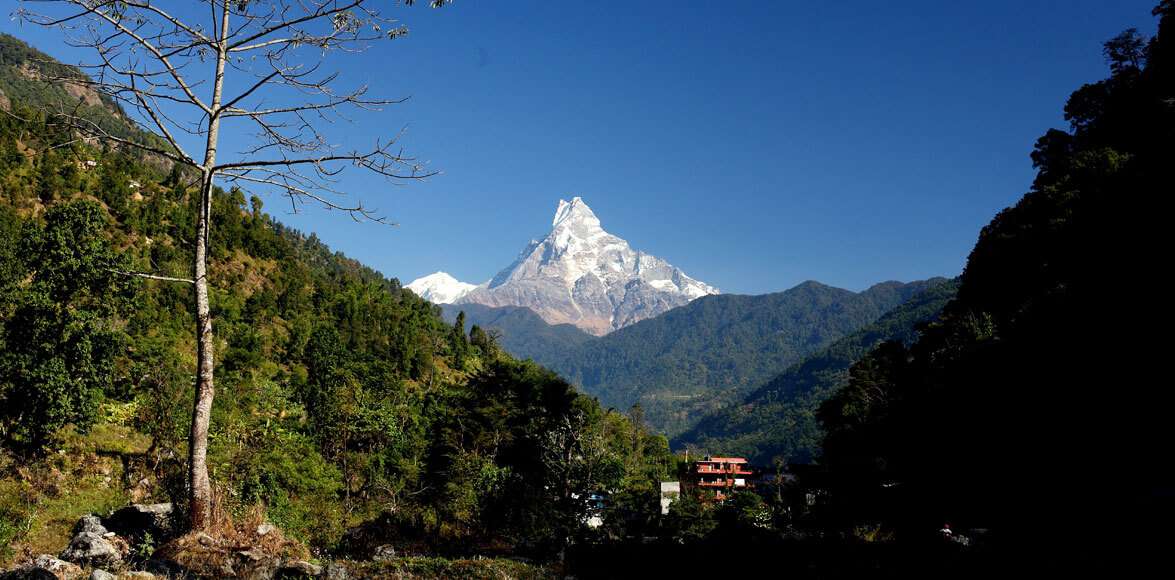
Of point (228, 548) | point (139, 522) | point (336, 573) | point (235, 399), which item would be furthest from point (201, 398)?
point (235, 399)

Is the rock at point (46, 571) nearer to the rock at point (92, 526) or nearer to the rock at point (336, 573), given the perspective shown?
the rock at point (92, 526)

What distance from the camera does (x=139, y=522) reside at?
27.5 ft

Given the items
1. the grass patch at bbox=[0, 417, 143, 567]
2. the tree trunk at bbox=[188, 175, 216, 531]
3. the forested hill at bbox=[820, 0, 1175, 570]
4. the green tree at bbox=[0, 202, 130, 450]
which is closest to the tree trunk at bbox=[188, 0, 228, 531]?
the tree trunk at bbox=[188, 175, 216, 531]

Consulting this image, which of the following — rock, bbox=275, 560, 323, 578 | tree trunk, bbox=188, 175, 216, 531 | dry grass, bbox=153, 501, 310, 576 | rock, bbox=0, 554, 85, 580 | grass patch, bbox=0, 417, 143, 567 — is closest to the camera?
rock, bbox=0, 554, 85, 580

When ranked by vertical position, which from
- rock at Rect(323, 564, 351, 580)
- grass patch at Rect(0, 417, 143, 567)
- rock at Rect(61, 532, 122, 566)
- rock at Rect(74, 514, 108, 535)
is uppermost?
rock at Rect(74, 514, 108, 535)

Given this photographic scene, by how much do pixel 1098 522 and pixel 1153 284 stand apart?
3364 mm

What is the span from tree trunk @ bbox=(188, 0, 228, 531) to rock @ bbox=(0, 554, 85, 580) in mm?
1086

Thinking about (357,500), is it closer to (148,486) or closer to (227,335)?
(148,486)

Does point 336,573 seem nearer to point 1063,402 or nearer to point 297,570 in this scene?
point 297,570

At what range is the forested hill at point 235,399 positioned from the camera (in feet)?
63.4

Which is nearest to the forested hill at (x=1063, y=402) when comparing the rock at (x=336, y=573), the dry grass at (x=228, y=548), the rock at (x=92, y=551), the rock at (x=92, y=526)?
the rock at (x=336, y=573)

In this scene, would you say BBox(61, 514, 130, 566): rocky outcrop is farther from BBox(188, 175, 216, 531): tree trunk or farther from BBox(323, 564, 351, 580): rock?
BBox(323, 564, 351, 580): rock

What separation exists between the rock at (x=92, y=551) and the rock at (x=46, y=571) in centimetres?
35

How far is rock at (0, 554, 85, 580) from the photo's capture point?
18.2 feet
